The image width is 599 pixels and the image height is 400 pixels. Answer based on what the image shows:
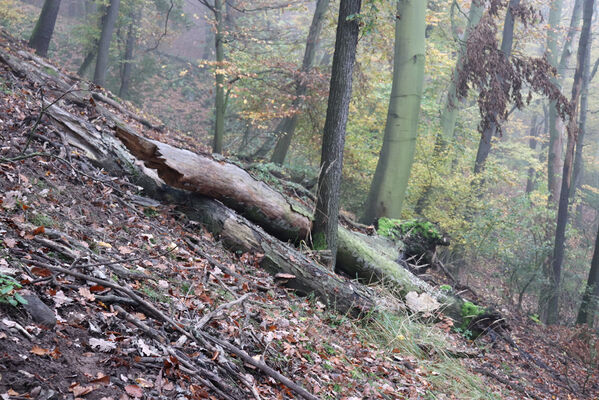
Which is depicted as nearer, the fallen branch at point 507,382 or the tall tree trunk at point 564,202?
the fallen branch at point 507,382

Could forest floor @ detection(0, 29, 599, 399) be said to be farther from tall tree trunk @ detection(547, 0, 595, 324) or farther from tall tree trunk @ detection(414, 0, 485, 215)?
tall tree trunk @ detection(414, 0, 485, 215)

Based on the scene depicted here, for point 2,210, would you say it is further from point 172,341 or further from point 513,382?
point 513,382

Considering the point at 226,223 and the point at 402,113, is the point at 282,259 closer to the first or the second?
the point at 226,223

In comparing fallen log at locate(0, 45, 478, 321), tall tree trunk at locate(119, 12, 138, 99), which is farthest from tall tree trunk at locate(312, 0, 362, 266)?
tall tree trunk at locate(119, 12, 138, 99)

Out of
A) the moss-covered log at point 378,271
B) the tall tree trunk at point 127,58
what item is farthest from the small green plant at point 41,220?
the tall tree trunk at point 127,58

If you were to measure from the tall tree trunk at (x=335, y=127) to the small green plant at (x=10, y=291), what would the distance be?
14.2ft

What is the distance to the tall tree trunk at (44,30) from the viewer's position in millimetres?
12133

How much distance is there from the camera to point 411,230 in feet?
28.2

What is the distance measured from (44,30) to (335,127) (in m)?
9.96

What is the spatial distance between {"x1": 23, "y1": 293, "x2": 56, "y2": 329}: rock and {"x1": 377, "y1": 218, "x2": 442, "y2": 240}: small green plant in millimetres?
6668

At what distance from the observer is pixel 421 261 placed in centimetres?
907

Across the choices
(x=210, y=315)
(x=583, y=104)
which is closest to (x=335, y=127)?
(x=210, y=315)

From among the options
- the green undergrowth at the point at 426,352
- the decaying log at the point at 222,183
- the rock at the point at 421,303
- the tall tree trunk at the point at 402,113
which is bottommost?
the green undergrowth at the point at 426,352

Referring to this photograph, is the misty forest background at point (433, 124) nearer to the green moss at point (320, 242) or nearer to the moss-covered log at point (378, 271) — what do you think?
the moss-covered log at point (378, 271)
